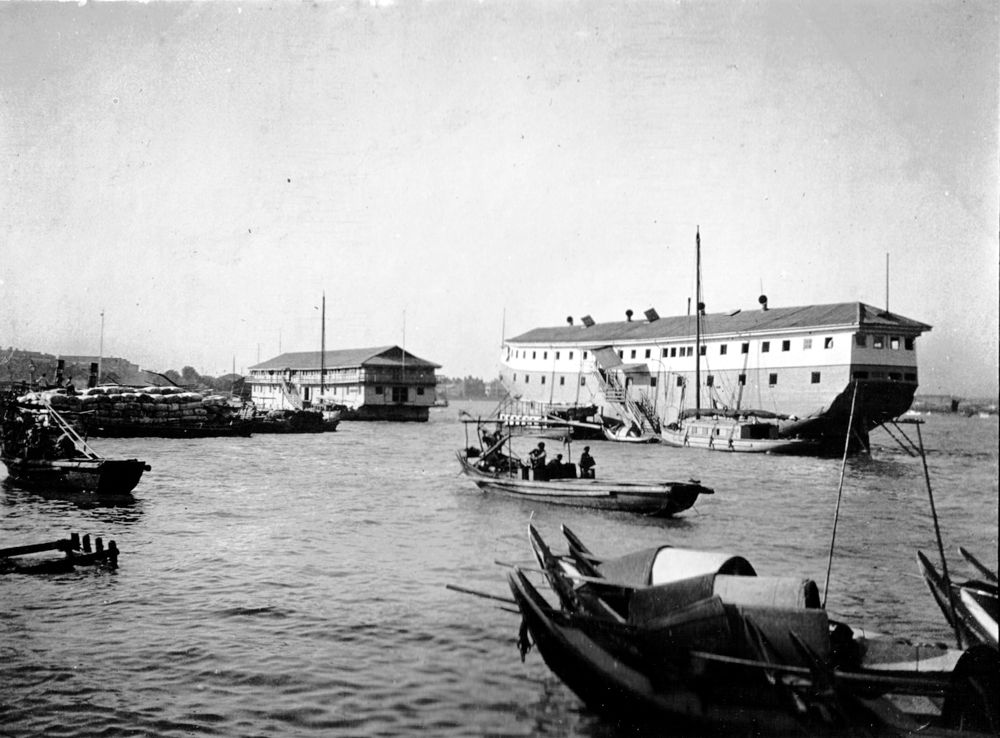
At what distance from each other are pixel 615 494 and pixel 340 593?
32.3 feet

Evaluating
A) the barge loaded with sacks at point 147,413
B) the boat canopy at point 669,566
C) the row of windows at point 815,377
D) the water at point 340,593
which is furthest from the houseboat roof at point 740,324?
the boat canopy at point 669,566

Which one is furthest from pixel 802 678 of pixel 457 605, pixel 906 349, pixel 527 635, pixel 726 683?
pixel 906 349

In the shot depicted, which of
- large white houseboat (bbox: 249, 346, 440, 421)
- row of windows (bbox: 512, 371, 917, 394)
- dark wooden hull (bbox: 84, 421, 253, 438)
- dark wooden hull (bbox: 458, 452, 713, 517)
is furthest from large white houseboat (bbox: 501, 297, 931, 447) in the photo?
dark wooden hull (bbox: 84, 421, 253, 438)

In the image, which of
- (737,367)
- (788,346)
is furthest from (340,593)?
(737,367)

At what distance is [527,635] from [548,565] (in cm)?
150

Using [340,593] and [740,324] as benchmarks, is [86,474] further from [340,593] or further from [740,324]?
[740,324]

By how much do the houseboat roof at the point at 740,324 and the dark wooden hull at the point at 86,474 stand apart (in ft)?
121

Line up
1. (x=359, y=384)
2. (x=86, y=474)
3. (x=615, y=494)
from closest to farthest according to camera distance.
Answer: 1. (x=615, y=494)
2. (x=86, y=474)
3. (x=359, y=384)

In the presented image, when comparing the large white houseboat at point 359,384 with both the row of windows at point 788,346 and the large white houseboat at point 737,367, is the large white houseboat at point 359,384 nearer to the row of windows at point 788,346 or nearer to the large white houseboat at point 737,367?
the large white houseboat at point 737,367

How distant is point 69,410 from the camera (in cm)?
4359

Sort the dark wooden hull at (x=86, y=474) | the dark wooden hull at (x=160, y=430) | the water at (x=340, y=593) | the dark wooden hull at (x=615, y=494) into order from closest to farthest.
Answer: the water at (x=340, y=593) → the dark wooden hull at (x=615, y=494) → the dark wooden hull at (x=86, y=474) → the dark wooden hull at (x=160, y=430)

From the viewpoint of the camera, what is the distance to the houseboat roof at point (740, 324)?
136 ft

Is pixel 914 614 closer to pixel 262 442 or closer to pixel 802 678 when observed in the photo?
pixel 802 678

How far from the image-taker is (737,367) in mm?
48500
